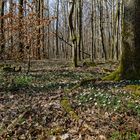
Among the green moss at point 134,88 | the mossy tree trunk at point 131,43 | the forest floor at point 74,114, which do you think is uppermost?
the mossy tree trunk at point 131,43

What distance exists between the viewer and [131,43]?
517 inches

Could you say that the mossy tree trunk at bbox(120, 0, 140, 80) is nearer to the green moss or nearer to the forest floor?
the forest floor

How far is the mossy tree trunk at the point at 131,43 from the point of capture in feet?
42.7

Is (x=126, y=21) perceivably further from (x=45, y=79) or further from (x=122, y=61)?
(x=45, y=79)

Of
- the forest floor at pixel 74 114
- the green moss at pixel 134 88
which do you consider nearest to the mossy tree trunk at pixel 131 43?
the forest floor at pixel 74 114

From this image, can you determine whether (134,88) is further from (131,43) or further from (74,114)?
(74,114)

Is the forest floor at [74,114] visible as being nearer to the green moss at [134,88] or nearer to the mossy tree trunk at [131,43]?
the green moss at [134,88]

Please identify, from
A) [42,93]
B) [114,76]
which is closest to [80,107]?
[42,93]

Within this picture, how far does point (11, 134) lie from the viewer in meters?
7.48

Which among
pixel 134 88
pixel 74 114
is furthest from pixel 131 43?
pixel 74 114

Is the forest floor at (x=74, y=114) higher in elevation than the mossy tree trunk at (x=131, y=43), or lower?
lower

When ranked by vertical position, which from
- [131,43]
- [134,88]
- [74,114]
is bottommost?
[74,114]

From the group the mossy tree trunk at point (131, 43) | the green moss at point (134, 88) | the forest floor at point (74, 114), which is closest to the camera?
the forest floor at point (74, 114)

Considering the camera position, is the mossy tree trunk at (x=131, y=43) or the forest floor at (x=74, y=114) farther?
the mossy tree trunk at (x=131, y=43)
